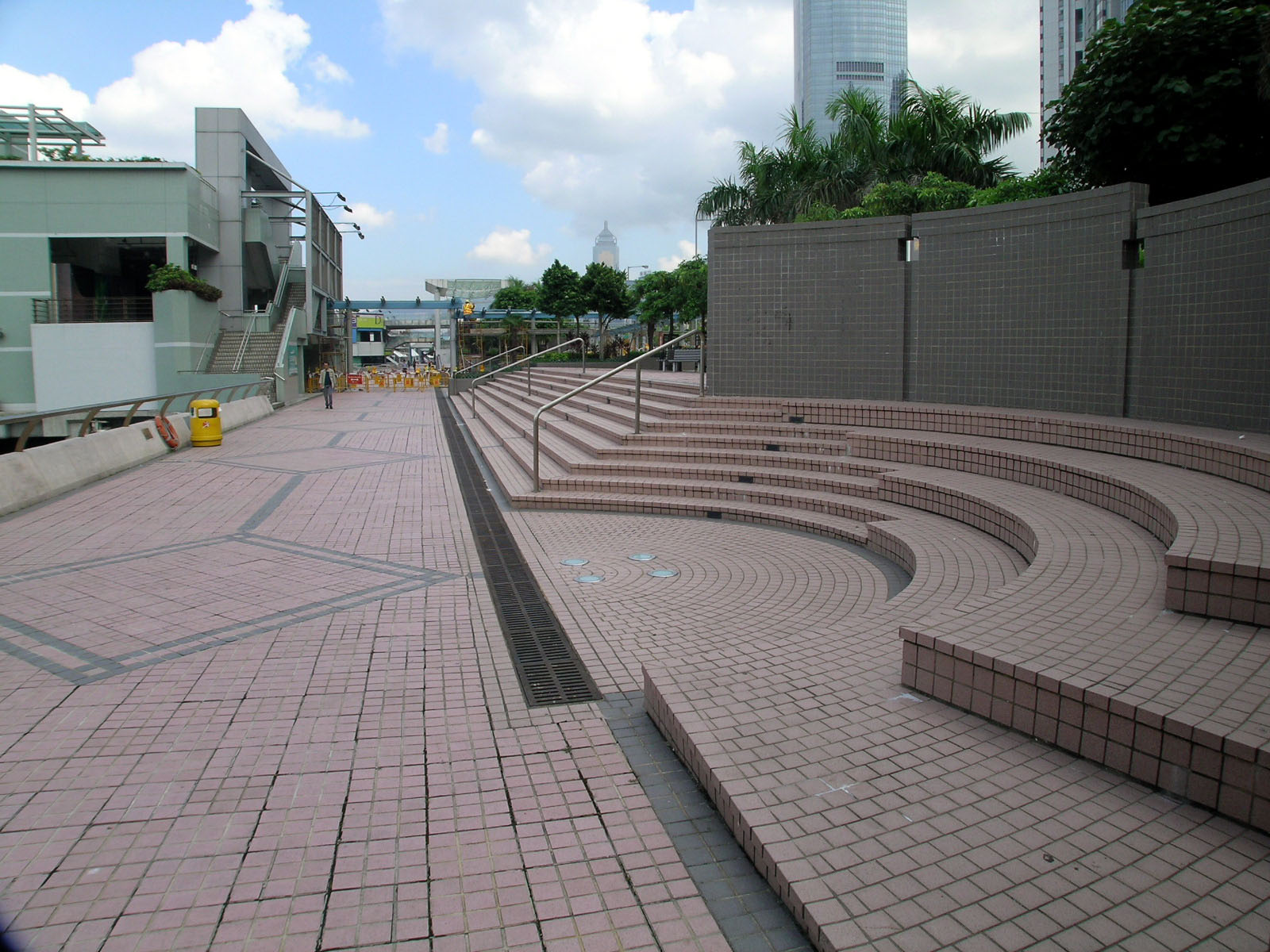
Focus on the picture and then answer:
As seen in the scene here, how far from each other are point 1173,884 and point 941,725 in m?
1.12

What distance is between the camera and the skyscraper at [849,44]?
365 feet

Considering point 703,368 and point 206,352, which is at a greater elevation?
point 206,352

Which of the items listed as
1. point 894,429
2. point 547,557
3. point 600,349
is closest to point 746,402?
point 894,429

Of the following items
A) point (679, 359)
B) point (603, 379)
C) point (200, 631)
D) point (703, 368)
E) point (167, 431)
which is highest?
point (679, 359)

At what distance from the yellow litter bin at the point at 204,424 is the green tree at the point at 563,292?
24.9 metres

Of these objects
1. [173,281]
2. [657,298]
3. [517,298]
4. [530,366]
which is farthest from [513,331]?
[530,366]

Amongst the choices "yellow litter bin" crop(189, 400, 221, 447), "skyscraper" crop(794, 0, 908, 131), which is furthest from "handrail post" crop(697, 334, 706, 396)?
"skyscraper" crop(794, 0, 908, 131)

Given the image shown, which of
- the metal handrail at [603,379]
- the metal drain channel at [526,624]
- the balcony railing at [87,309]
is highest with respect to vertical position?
the balcony railing at [87,309]

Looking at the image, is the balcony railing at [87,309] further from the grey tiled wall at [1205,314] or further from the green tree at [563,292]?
the grey tiled wall at [1205,314]

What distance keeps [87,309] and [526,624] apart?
30.4m

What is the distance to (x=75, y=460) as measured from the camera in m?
10.9

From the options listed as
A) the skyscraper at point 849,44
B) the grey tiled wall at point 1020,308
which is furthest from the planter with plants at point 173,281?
the skyscraper at point 849,44

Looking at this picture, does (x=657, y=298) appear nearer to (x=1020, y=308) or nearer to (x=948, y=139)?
(x=948, y=139)

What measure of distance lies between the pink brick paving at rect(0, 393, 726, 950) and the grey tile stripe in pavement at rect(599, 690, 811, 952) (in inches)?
2.4
